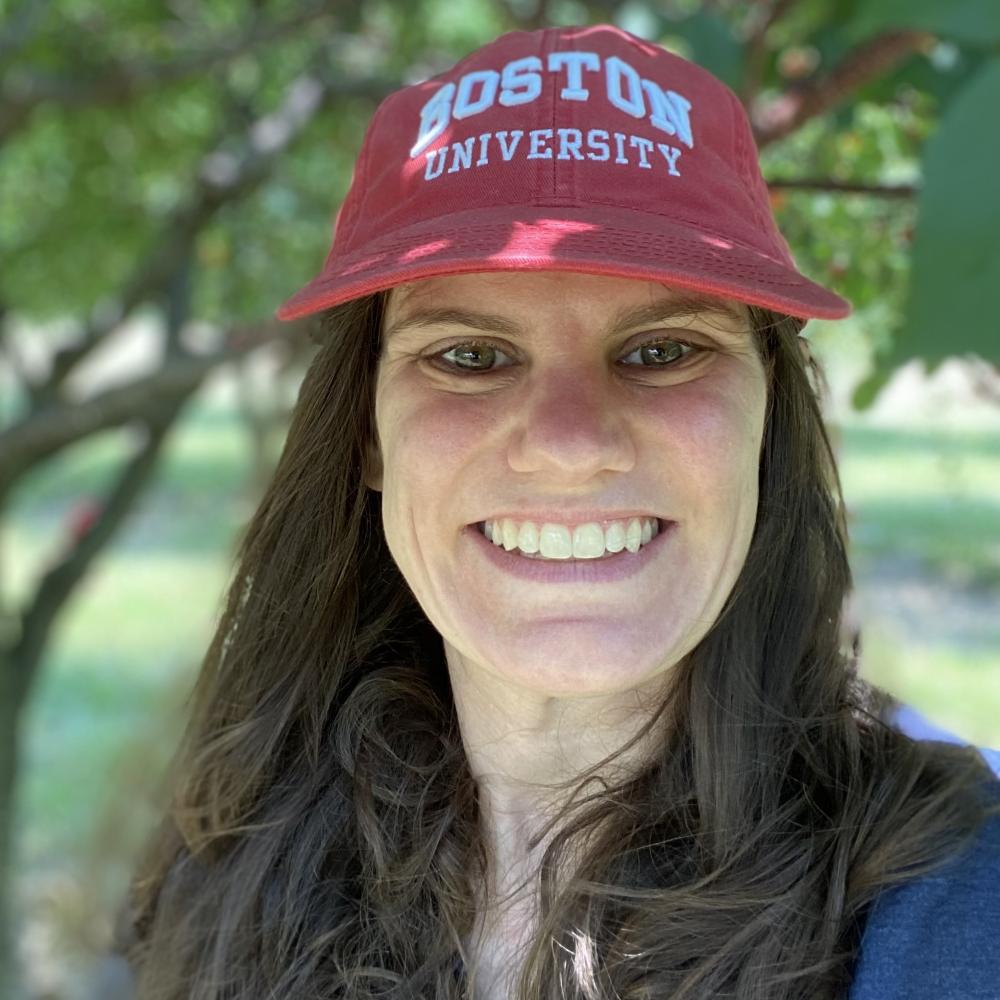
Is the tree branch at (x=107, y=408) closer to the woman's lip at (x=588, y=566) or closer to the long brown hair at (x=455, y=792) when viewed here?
the long brown hair at (x=455, y=792)

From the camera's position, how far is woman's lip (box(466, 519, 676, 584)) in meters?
1.65

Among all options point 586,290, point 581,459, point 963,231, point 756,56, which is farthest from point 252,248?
point 963,231

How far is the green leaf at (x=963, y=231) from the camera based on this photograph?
1029mm

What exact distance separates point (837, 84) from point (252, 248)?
4.57 meters

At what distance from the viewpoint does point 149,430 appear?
482 centimetres

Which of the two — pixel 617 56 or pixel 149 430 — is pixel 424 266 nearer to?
pixel 617 56

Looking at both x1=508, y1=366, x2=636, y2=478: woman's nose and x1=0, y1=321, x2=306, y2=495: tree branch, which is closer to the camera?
x1=508, y1=366, x2=636, y2=478: woman's nose

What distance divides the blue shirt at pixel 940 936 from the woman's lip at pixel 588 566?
1.63 feet

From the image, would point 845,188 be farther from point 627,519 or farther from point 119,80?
point 119,80

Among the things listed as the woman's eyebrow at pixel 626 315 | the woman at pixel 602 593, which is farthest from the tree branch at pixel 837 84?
the woman's eyebrow at pixel 626 315

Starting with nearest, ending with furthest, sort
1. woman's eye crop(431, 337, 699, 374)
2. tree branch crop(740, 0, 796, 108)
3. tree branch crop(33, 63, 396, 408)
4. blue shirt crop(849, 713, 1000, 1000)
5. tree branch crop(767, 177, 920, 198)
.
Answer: blue shirt crop(849, 713, 1000, 1000)
woman's eye crop(431, 337, 699, 374)
tree branch crop(767, 177, 920, 198)
tree branch crop(740, 0, 796, 108)
tree branch crop(33, 63, 396, 408)

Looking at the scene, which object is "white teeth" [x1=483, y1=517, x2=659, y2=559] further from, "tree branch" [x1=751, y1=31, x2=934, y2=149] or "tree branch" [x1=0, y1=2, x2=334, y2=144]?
"tree branch" [x1=0, y1=2, x2=334, y2=144]

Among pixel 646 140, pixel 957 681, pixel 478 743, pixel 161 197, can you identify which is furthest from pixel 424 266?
pixel 957 681

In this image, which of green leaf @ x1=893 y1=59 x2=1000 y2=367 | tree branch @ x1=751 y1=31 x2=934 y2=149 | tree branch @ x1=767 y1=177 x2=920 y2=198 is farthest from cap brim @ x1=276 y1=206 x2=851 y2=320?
tree branch @ x1=751 y1=31 x2=934 y2=149
